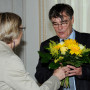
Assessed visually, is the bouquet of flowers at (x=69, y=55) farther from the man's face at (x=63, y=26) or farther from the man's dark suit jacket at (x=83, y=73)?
the man's face at (x=63, y=26)

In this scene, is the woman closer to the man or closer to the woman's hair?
the woman's hair

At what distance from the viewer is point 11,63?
1753 millimetres

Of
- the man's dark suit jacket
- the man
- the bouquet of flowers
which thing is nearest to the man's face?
the man

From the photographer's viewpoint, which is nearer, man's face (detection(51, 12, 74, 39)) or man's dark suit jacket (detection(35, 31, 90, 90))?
man's dark suit jacket (detection(35, 31, 90, 90))

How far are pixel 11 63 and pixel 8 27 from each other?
0.34 metres

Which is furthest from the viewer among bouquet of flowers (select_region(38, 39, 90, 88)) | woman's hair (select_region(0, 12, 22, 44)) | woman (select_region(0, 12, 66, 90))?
bouquet of flowers (select_region(38, 39, 90, 88))

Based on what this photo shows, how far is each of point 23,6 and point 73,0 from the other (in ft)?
3.81

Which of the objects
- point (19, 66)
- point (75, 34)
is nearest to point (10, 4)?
point (75, 34)

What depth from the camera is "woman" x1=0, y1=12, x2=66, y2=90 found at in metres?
1.75

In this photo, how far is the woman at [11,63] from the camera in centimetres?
175

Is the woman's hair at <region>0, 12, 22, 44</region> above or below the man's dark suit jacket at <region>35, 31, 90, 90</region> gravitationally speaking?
above

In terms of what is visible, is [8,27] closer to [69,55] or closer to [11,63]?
[11,63]

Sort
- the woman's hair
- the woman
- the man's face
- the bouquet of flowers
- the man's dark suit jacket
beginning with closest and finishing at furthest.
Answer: the woman < the woman's hair < the bouquet of flowers < the man's dark suit jacket < the man's face

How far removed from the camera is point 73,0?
3807 millimetres
